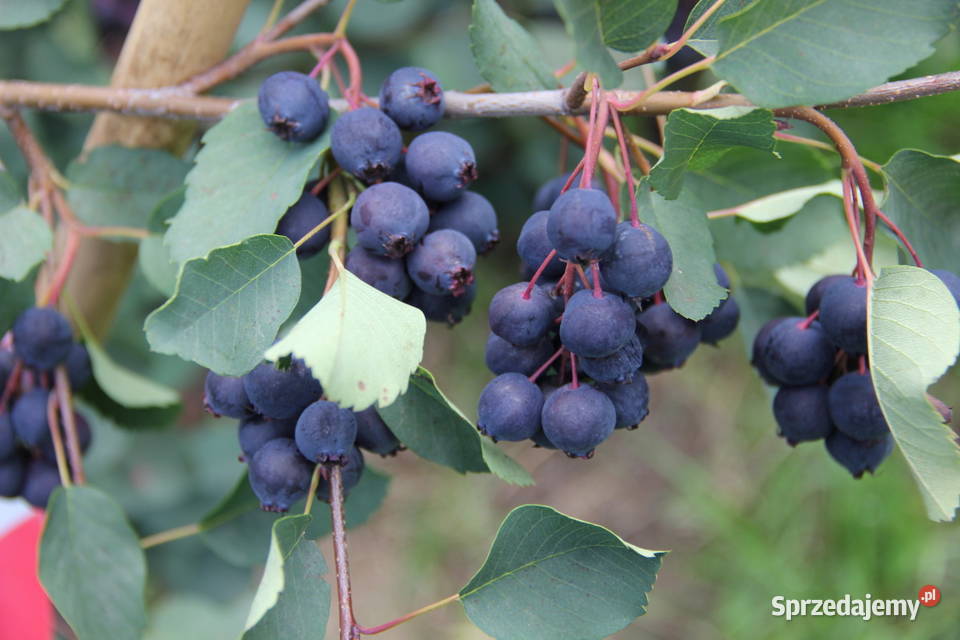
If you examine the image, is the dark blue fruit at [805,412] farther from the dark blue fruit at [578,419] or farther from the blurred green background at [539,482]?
the blurred green background at [539,482]

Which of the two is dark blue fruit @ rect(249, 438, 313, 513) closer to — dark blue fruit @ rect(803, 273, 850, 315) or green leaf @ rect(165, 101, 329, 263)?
green leaf @ rect(165, 101, 329, 263)

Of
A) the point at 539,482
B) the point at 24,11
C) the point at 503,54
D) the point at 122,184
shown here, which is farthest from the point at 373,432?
the point at 539,482

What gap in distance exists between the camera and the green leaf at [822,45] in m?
0.54

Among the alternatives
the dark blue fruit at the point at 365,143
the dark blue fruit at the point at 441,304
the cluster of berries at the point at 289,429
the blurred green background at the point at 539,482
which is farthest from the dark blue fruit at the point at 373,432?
the blurred green background at the point at 539,482

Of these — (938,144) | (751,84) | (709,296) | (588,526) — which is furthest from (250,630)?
(938,144)

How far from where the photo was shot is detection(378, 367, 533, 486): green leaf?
682mm

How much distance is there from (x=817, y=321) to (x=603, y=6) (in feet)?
1.22

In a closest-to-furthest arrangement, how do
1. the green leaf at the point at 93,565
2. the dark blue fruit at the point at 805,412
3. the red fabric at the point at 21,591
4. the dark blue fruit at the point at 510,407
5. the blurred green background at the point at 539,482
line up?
the dark blue fruit at the point at 510,407
the dark blue fruit at the point at 805,412
the green leaf at the point at 93,565
the red fabric at the point at 21,591
the blurred green background at the point at 539,482

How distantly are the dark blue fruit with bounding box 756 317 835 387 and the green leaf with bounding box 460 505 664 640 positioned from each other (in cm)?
22

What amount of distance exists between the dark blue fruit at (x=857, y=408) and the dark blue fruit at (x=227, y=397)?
51 cm

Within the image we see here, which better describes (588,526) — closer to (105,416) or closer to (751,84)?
(751,84)

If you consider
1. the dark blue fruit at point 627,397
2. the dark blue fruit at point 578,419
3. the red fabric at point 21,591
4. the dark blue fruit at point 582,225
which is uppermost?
the dark blue fruit at point 582,225

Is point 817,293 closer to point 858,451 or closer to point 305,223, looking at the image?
point 858,451

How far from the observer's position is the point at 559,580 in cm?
66
